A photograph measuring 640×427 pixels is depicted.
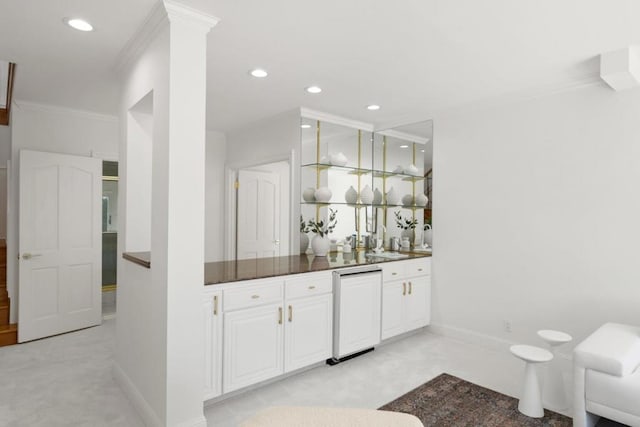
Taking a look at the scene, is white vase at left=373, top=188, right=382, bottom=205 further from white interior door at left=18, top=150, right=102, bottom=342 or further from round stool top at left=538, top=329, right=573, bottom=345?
white interior door at left=18, top=150, right=102, bottom=342

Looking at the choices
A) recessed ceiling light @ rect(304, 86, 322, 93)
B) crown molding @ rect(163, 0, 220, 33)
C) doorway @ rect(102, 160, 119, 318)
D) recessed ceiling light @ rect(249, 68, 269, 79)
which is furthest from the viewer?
doorway @ rect(102, 160, 119, 318)

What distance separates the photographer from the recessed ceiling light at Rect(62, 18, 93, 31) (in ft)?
7.34

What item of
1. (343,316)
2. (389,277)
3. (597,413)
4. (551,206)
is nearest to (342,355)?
(343,316)

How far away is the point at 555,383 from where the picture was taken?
2.71 meters

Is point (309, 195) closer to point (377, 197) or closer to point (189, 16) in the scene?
point (377, 197)

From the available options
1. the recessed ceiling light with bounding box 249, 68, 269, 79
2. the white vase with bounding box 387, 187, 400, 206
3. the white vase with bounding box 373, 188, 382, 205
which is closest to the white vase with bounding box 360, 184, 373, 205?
the white vase with bounding box 373, 188, 382, 205

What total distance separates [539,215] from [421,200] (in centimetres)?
129

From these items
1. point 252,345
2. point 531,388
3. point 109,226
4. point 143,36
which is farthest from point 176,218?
point 109,226

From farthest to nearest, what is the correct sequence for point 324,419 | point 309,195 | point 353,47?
point 309,195, point 353,47, point 324,419

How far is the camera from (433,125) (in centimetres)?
426

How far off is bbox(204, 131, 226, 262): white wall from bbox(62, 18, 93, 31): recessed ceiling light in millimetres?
2946

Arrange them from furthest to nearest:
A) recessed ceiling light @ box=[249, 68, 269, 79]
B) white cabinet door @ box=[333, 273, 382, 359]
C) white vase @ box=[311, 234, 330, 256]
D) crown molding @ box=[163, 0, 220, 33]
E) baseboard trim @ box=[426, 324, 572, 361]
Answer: white vase @ box=[311, 234, 330, 256], baseboard trim @ box=[426, 324, 572, 361], white cabinet door @ box=[333, 273, 382, 359], recessed ceiling light @ box=[249, 68, 269, 79], crown molding @ box=[163, 0, 220, 33]

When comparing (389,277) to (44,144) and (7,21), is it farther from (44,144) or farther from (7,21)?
(44,144)

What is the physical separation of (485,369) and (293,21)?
3158mm
